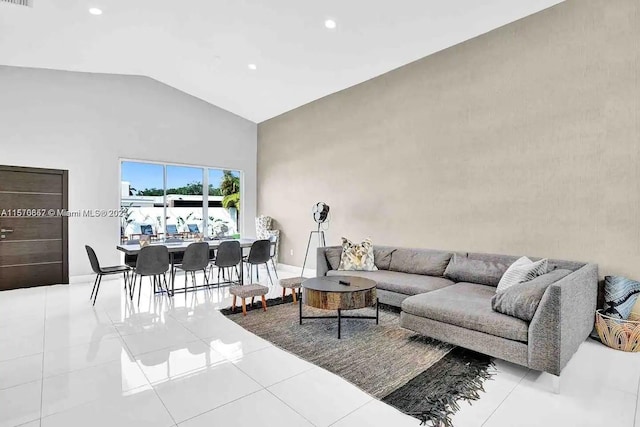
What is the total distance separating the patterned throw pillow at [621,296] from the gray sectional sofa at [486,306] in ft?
0.42

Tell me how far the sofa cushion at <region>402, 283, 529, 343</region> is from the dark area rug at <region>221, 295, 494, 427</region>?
1.07 feet

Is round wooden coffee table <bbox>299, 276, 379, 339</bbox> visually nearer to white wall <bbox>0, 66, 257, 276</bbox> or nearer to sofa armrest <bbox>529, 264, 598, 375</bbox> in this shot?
sofa armrest <bbox>529, 264, 598, 375</bbox>

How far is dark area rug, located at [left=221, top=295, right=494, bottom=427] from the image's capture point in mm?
2279

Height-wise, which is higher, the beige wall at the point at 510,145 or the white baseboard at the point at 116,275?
the beige wall at the point at 510,145

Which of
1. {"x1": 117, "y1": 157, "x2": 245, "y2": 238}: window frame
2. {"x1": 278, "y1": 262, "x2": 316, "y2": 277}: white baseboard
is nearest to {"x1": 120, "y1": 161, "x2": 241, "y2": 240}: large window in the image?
{"x1": 117, "y1": 157, "x2": 245, "y2": 238}: window frame

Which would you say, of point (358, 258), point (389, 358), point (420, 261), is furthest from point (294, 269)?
point (389, 358)

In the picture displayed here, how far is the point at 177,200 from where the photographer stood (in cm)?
712

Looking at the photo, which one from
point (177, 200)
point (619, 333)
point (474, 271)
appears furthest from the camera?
point (177, 200)

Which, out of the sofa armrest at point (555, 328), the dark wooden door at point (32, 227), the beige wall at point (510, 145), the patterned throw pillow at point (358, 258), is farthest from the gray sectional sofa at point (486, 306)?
the dark wooden door at point (32, 227)

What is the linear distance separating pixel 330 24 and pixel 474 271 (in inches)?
140

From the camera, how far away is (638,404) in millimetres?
2221

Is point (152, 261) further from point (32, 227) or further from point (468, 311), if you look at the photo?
point (468, 311)

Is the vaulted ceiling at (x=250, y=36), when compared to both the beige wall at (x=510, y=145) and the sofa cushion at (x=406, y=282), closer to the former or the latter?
the beige wall at (x=510, y=145)

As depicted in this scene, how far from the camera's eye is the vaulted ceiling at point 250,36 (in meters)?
3.92
